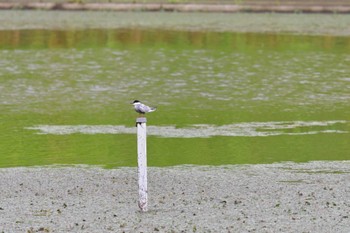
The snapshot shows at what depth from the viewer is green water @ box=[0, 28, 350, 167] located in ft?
47.4

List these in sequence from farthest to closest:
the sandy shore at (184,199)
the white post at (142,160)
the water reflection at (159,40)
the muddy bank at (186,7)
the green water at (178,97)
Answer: the muddy bank at (186,7)
the water reflection at (159,40)
the green water at (178,97)
the white post at (142,160)
the sandy shore at (184,199)

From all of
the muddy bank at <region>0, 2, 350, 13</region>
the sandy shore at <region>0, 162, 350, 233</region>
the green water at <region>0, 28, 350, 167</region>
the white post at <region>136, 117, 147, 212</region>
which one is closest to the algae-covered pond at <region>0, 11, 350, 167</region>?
the green water at <region>0, 28, 350, 167</region>

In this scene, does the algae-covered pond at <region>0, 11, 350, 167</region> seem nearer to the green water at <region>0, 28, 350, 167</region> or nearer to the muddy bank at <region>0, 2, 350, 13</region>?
the green water at <region>0, 28, 350, 167</region>

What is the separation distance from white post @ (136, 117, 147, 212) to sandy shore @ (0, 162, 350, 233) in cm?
16

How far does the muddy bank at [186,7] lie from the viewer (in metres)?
45.5

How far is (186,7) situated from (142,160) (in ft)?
123

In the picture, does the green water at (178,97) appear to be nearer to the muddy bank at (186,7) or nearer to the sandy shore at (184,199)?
the sandy shore at (184,199)

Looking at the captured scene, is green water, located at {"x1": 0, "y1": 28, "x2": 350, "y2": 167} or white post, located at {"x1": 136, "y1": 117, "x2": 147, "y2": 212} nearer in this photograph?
white post, located at {"x1": 136, "y1": 117, "x2": 147, "y2": 212}

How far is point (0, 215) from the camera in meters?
10.4

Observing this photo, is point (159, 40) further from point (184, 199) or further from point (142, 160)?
point (142, 160)

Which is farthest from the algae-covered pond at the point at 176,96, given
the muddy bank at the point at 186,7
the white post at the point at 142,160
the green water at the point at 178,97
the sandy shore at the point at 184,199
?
the muddy bank at the point at 186,7

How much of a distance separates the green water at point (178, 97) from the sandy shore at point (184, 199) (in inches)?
36.6

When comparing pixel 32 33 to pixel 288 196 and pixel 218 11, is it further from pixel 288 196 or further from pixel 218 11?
pixel 288 196

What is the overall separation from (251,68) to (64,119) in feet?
29.3
